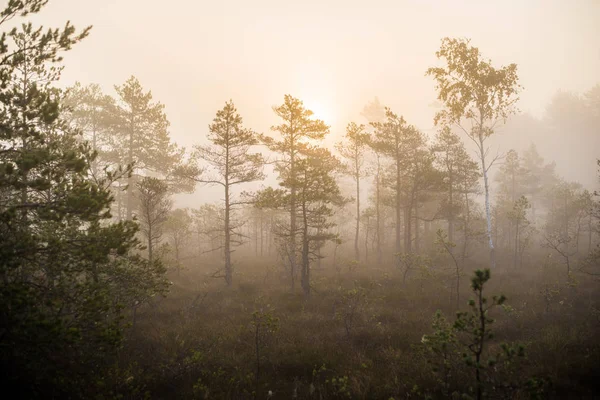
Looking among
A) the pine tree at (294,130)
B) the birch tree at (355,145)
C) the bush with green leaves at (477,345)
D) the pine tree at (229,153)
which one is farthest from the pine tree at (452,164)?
the bush with green leaves at (477,345)

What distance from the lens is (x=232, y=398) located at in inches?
238

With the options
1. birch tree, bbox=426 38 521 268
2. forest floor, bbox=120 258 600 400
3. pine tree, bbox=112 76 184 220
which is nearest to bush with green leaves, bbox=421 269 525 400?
forest floor, bbox=120 258 600 400

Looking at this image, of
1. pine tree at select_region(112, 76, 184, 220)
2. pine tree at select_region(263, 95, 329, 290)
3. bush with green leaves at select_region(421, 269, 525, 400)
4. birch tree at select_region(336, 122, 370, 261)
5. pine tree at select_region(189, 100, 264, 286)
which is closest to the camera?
bush with green leaves at select_region(421, 269, 525, 400)

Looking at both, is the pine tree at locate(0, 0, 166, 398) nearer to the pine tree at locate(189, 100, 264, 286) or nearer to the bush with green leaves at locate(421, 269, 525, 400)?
the bush with green leaves at locate(421, 269, 525, 400)

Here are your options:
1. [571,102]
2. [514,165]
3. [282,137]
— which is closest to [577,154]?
[571,102]

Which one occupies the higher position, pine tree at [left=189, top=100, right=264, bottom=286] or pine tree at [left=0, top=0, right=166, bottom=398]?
pine tree at [left=189, top=100, right=264, bottom=286]

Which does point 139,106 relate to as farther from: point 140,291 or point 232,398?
point 232,398

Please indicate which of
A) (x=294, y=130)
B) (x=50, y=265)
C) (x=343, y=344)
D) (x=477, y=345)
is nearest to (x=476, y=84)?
(x=294, y=130)

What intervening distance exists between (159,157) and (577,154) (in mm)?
89239

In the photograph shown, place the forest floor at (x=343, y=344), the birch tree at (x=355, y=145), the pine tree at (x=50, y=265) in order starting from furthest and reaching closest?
the birch tree at (x=355, y=145), the forest floor at (x=343, y=344), the pine tree at (x=50, y=265)

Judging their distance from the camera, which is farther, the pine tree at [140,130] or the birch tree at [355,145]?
the birch tree at [355,145]

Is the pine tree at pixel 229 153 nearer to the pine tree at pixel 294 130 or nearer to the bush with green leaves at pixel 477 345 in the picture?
the pine tree at pixel 294 130

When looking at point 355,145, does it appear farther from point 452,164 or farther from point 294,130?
point 452,164

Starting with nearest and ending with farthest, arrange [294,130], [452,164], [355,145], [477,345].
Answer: [477,345], [294,130], [452,164], [355,145]
